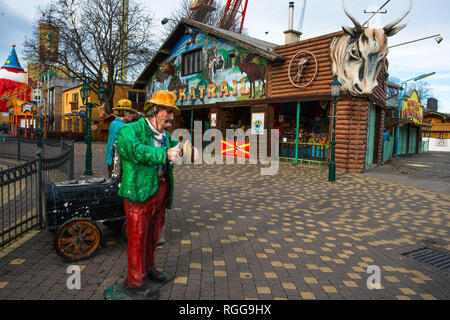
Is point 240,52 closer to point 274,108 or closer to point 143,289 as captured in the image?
point 274,108

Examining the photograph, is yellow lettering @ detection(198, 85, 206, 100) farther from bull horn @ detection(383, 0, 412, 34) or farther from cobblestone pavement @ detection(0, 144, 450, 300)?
cobblestone pavement @ detection(0, 144, 450, 300)

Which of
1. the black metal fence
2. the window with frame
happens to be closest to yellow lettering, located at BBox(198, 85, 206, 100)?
the window with frame

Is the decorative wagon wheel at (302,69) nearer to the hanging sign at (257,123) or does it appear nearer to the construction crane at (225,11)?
the hanging sign at (257,123)

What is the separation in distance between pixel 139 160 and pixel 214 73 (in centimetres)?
1506

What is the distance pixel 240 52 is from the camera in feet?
50.8

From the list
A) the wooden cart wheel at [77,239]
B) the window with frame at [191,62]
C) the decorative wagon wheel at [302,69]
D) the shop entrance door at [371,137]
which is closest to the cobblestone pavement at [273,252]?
the wooden cart wheel at [77,239]

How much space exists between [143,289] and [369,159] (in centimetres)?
1335

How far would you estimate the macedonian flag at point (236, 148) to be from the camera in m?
15.7

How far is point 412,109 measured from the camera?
22.6 meters

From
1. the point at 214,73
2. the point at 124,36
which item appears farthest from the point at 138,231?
the point at 124,36

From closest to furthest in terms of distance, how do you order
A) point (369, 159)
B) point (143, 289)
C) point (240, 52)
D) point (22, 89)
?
point (143, 289) < point (369, 159) < point (240, 52) < point (22, 89)

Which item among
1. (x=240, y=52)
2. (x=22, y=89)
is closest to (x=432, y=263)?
(x=240, y=52)

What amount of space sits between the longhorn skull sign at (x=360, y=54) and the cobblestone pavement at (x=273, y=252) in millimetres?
5170

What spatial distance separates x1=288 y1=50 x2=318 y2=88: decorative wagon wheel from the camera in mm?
12820
